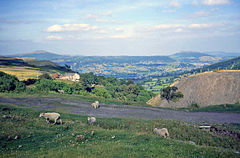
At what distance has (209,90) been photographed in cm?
6888

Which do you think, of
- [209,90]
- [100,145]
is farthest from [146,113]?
[209,90]

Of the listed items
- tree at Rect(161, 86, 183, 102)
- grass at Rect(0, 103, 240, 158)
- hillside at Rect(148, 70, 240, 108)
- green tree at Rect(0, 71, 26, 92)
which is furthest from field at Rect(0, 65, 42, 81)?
grass at Rect(0, 103, 240, 158)

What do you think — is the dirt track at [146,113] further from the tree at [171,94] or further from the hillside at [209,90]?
the tree at [171,94]

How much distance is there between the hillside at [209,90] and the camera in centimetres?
6288

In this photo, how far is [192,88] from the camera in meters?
73.3

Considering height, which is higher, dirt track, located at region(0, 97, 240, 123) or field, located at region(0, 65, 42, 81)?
field, located at region(0, 65, 42, 81)

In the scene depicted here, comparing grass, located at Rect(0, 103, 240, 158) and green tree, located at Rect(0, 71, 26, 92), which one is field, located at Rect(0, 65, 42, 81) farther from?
grass, located at Rect(0, 103, 240, 158)

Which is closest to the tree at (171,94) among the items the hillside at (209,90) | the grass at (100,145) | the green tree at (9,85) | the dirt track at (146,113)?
the hillside at (209,90)

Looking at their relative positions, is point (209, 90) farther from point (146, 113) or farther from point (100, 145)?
point (100, 145)

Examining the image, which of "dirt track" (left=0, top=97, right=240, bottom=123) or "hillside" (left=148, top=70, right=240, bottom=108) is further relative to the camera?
"hillside" (left=148, top=70, right=240, bottom=108)

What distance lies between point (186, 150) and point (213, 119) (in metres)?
29.4

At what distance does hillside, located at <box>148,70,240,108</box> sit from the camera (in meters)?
62.9

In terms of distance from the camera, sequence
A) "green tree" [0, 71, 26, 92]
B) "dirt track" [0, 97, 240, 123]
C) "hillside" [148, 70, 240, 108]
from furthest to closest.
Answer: "hillside" [148, 70, 240, 108] → "green tree" [0, 71, 26, 92] → "dirt track" [0, 97, 240, 123]

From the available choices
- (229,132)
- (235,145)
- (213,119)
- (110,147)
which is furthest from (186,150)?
(213,119)
